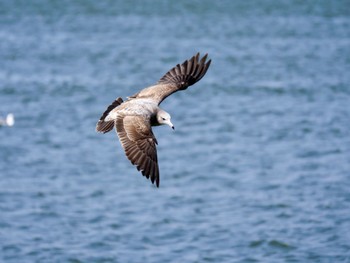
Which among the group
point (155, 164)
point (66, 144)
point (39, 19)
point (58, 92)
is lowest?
point (155, 164)

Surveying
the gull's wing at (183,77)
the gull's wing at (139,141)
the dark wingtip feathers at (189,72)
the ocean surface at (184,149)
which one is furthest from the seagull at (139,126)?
the ocean surface at (184,149)

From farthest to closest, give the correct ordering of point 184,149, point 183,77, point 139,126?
point 184,149, point 183,77, point 139,126

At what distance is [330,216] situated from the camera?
1777 centimetres

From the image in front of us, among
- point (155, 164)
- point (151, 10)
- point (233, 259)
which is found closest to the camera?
point (155, 164)

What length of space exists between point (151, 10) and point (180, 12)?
1620mm

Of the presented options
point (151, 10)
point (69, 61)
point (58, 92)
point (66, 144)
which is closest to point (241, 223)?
point (66, 144)

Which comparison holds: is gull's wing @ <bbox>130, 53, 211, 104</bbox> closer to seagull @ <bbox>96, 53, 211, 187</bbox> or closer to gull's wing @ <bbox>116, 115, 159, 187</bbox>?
seagull @ <bbox>96, 53, 211, 187</bbox>

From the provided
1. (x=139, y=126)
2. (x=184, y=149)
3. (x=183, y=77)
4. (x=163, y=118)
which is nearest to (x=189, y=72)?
(x=183, y=77)

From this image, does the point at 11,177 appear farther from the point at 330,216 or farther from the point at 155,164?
the point at 155,164

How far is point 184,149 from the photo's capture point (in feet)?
75.2

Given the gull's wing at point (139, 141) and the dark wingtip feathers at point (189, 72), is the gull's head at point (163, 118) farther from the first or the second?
the dark wingtip feathers at point (189, 72)

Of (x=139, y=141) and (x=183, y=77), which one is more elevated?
(x=183, y=77)

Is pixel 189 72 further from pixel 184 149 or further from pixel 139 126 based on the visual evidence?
pixel 184 149

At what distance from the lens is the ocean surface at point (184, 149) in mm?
16844
